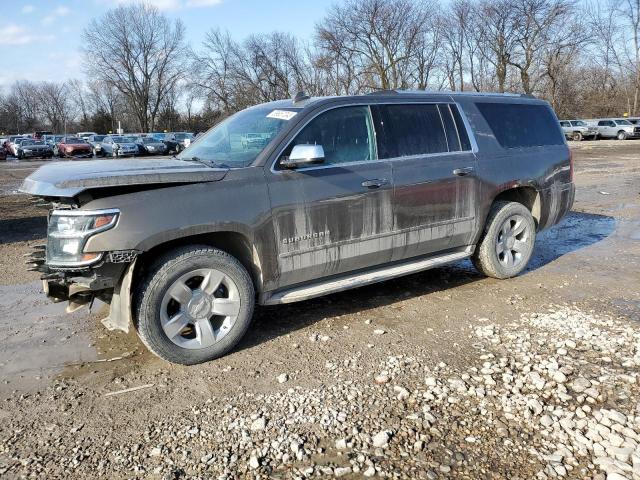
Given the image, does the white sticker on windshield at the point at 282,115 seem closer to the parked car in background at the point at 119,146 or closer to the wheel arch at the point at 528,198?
the wheel arch at the point at 528,198

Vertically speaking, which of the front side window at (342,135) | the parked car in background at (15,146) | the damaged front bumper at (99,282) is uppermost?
the parked car in background at (15,146)

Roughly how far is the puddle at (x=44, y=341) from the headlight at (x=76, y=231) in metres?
0.88

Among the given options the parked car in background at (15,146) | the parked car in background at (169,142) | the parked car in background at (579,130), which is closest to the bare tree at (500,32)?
the parked car in background at (579,130)

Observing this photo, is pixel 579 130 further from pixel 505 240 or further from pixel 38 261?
pixel 38 261

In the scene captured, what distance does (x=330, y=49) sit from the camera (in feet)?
161

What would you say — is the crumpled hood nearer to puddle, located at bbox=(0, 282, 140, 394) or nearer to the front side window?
the front side window

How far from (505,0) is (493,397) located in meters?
57.2

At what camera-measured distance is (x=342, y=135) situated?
4.43 meters

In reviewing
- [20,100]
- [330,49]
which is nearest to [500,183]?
[330,49]

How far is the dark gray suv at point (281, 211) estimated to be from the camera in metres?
3.49

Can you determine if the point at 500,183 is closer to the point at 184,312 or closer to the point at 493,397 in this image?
the point at 493,397

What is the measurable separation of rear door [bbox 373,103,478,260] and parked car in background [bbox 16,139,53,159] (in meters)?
39.9

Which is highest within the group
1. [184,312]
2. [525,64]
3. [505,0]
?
[505,0]

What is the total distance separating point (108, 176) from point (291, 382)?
182cm
